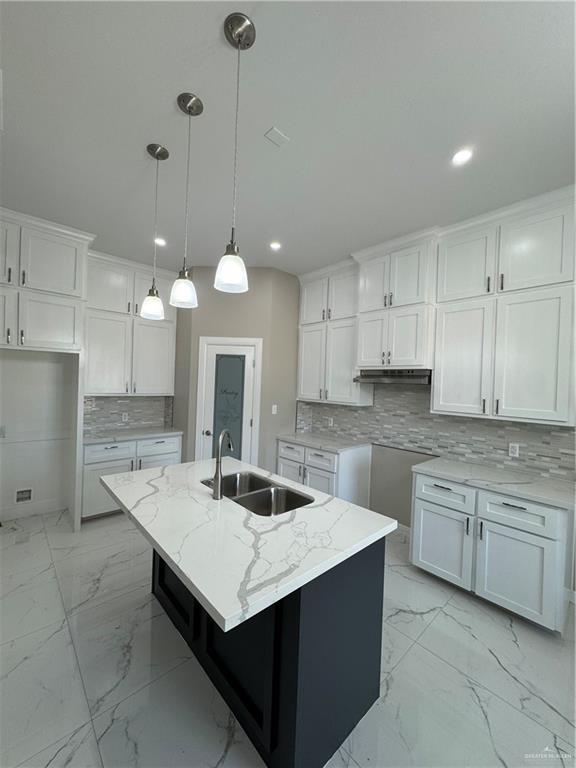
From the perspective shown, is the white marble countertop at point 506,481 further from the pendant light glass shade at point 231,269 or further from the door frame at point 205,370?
the pendant light glass shade at point 231,269

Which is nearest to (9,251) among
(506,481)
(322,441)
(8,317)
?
(8,317)

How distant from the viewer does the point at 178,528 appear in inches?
53.2

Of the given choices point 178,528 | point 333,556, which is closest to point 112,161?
point 178,528

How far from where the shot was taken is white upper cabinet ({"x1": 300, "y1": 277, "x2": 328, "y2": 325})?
3785 mm

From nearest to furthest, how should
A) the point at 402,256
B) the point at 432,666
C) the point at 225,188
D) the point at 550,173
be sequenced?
the point at 432,666 < the point at 550,173 < the point at 225,188 < the point at 402,256

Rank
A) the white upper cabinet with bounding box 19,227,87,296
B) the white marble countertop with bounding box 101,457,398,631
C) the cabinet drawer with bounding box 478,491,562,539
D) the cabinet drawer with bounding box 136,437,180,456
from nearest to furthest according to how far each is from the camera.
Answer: the white marble countertop with bounding box 101,457,398,631
the cabinet drawer with bounding box 478,491,562,539
the white upper cabinet with bounding box 19,227,87,296
the cabinet drawer with bounding box 136,437,180,456

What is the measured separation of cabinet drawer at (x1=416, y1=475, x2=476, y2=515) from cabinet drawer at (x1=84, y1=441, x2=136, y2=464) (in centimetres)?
297

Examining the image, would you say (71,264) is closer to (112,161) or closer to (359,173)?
(112,161)

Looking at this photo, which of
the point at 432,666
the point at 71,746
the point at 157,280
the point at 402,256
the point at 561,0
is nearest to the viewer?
the point at 561,0

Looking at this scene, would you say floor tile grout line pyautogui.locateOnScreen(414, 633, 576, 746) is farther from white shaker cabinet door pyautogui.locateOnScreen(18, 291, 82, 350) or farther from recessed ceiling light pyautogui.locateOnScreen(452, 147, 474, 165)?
white shaker cabinet door pyautogui.locateOnScreen(18, 291, 82, 350)

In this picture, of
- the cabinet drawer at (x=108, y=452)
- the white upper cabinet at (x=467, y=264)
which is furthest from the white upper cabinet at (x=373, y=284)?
the cabinet drawer at (x=108, y=452)

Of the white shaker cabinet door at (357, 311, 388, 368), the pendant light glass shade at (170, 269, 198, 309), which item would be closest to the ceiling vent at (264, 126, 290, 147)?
the pendant light glass shade at (170, 269, 198, 309)

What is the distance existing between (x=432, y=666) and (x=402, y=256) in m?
3.02

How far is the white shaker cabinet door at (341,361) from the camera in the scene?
3.46m
